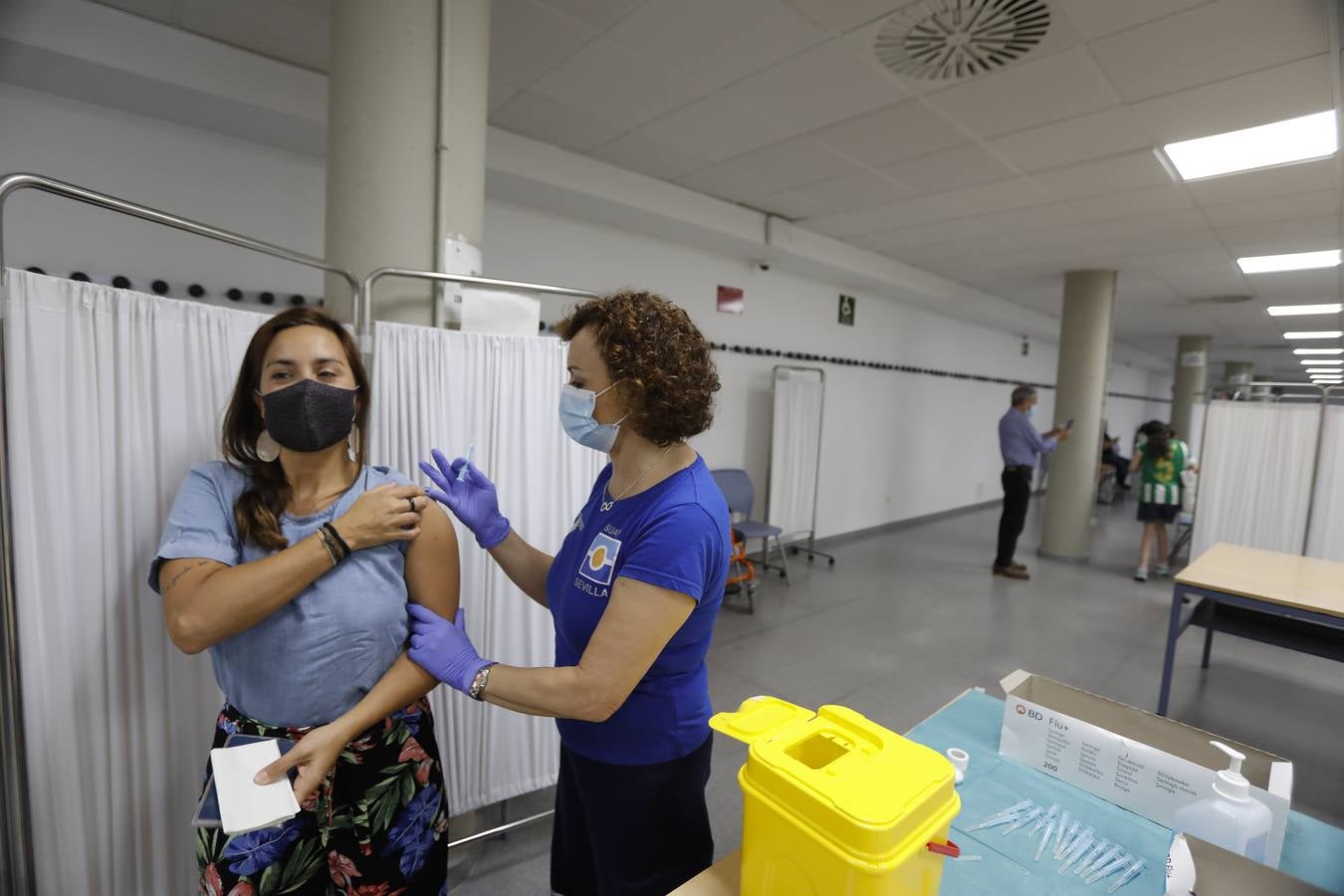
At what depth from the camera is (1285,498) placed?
426cm

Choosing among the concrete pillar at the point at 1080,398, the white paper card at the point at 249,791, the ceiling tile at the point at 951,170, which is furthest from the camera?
the concrete pillar at the point at 1080,398

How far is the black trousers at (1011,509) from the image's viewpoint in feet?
17.2

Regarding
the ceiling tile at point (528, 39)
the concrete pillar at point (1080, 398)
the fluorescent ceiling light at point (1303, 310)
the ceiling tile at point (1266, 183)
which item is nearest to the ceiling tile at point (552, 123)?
the ceiling tile at point (528, 39)

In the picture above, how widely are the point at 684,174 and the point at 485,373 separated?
2.67 meters

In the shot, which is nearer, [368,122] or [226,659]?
[226,659]

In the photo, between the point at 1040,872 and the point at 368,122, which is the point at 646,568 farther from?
the point at 368,122

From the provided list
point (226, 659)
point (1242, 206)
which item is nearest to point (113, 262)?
point (226, 659)

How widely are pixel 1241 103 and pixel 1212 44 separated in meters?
0.63

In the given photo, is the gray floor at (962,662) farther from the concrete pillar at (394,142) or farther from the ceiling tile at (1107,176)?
the ceiling tile at (1107,176)

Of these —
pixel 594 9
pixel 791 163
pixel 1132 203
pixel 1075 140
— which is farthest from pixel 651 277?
pixel 1132 203

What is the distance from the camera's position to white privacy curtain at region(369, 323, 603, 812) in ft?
5.49

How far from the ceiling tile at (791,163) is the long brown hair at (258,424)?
2876 mm

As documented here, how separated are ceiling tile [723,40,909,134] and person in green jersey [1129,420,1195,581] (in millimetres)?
4268

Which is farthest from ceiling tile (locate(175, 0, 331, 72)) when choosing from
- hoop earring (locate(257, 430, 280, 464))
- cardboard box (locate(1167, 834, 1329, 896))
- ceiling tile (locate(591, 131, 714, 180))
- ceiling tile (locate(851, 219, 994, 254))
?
ceiling tile (locate(851, 219, 994, 254))
